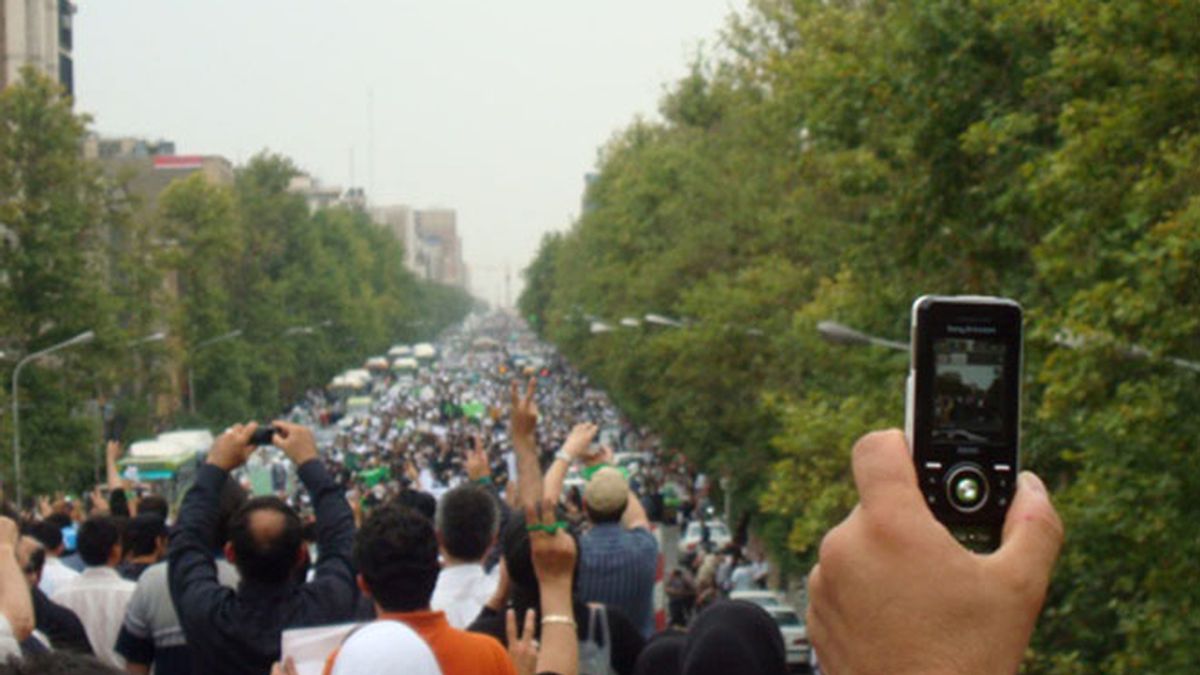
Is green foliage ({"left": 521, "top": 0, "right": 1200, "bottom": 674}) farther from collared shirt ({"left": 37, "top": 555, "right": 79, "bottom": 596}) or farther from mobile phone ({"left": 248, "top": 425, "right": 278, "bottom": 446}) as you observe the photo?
mobile phone ({"left": 248, "top": 425, "right": 278, "bottom": 446})

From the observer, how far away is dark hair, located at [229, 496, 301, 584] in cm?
618

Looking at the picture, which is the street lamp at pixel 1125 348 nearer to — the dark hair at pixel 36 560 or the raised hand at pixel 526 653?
the dark hair at pixel 36 560

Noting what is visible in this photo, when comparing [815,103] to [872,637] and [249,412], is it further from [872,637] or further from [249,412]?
[249,412]

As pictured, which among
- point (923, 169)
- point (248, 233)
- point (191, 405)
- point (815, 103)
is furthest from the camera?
point (248, 233)

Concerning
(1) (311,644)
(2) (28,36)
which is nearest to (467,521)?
(1) (311,644)

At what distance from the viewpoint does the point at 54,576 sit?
10.1 meters

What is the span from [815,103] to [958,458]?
2631 centimetres

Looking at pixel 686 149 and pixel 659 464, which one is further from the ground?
pixel 686 149

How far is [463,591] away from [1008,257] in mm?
20301

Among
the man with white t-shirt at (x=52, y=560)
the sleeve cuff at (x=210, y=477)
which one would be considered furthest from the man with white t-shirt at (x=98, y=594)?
the sleeve cuff at (x=210, y=477)

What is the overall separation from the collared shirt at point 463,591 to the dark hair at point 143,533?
2.64m

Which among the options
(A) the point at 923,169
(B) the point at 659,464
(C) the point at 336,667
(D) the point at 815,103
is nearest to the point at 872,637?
(C) the point at 336,667

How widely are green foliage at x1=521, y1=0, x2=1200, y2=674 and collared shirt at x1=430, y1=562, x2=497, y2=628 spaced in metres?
9.93

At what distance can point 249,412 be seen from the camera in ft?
296
